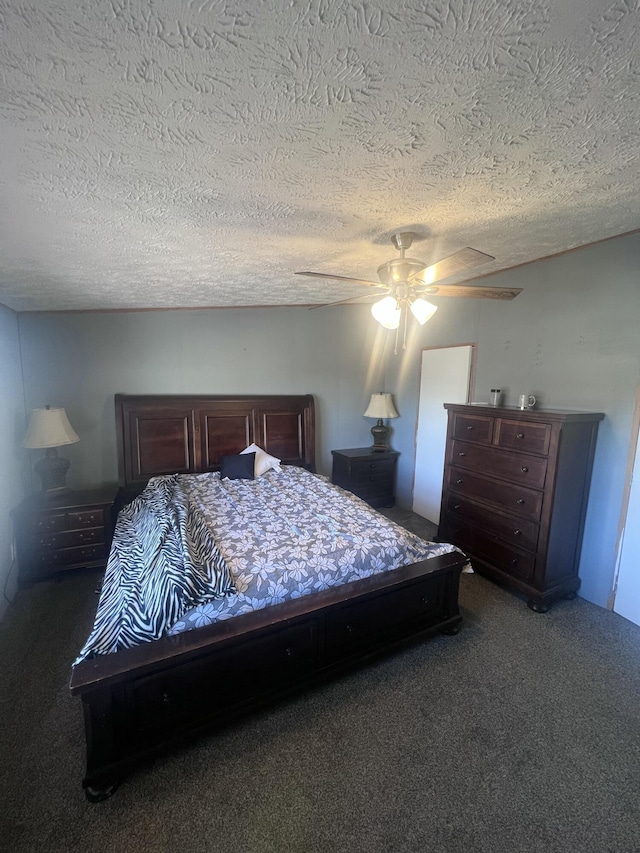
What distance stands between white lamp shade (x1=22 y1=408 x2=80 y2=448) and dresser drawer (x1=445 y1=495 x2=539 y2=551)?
138 inches

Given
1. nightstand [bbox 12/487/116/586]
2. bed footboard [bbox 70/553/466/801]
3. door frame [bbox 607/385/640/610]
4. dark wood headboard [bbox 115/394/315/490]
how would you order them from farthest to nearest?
dark wood headboard [bbox 115/394/315/490] < nightstand [bbox 12/487/116/586] < door frame [bbox 607/385/640/610] < bed footboard [bbox 70/553/466/801]

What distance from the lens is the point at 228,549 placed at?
7.32 feet

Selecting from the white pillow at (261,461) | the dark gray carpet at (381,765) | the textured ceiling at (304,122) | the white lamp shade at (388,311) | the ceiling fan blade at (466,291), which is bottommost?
the dark gray carpet at (381,765)

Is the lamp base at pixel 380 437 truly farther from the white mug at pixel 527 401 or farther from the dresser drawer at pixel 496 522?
the white mug at pixel 527 401

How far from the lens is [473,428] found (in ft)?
10.5

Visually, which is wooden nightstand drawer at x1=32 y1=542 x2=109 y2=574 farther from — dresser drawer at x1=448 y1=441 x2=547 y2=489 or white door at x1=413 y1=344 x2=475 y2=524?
white door at x1=413 y1=344 x2=475 y2=524

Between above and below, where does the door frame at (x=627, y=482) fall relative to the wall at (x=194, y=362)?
below

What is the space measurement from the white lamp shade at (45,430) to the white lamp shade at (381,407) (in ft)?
10.6

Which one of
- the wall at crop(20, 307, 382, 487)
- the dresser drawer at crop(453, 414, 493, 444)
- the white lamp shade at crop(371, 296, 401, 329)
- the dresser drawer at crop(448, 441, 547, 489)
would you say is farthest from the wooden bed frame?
the wall at crop(20, 307, 382, 487)

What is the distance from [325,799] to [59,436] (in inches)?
122

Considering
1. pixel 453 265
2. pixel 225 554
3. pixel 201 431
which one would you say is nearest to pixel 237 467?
pixel 201 431

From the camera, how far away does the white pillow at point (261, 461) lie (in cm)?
390

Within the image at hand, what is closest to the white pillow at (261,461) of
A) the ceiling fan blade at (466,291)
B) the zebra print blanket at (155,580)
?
the zebra print blanket at (155,580)

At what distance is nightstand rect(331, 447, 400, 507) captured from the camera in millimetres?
4520
